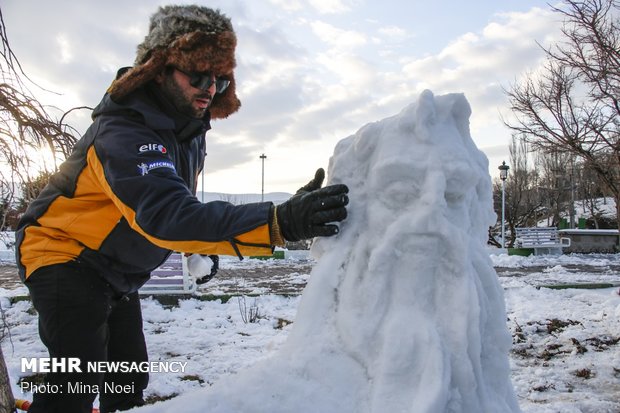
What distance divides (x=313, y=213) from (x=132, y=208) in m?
0.68

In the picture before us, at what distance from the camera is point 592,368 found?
4398 millimetres

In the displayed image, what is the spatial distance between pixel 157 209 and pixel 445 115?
108 centimetres

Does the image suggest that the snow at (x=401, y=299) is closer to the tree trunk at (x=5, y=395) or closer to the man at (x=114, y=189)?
the man at (x=114, y=189)

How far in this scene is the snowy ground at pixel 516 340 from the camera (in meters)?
3.89

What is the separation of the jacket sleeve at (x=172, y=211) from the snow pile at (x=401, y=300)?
291 mm

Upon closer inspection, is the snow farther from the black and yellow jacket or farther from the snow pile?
the black and yellow jacket

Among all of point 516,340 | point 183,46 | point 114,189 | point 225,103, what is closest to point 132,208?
point 114,189

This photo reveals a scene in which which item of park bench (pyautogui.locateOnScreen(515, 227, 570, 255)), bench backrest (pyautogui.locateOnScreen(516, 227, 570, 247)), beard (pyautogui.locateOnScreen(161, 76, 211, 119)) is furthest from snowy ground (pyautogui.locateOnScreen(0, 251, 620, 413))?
bench backrest (pyautogui.locateOnScreen(516, 227, 570, 247))

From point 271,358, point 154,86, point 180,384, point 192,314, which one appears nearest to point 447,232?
point 271,358

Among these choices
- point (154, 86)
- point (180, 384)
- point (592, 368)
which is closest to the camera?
point (154, 86)

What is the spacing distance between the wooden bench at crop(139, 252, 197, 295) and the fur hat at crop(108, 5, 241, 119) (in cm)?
544

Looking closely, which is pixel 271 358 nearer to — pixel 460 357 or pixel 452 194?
pixel 460 357

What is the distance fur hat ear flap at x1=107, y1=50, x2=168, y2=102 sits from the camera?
6.75ft

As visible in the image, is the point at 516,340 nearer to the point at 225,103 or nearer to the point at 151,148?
the point at 225,103
